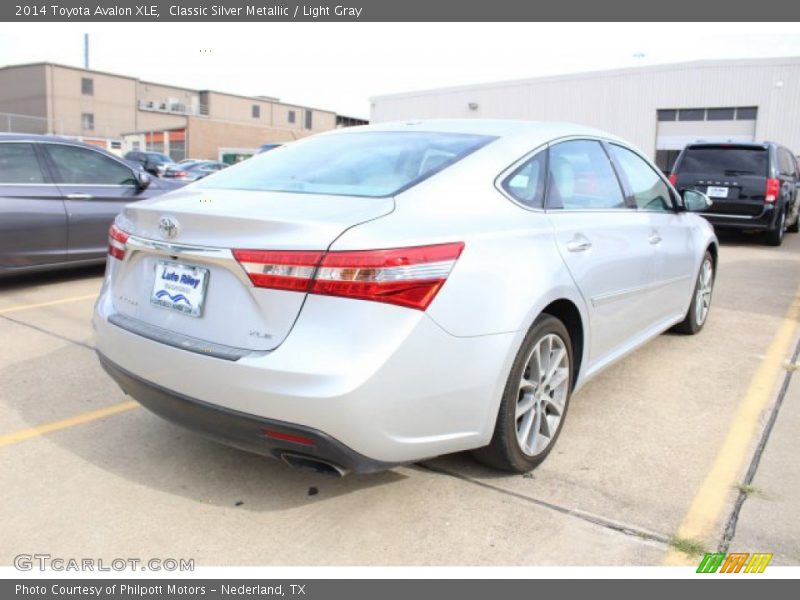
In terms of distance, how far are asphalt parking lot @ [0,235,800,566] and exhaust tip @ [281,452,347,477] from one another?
11.3 inches

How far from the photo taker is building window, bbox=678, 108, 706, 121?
29.4 metres

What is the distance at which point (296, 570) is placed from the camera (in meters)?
2.42

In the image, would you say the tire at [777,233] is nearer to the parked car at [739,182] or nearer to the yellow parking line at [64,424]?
the parked car at [739,182]

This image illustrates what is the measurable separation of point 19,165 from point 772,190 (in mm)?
10267

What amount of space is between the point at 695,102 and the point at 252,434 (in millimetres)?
31112

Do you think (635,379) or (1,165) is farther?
(1,165)

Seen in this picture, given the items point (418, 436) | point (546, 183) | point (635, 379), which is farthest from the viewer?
point (635, 379)

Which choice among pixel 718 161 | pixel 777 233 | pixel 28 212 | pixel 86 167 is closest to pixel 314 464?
pixel 28 212

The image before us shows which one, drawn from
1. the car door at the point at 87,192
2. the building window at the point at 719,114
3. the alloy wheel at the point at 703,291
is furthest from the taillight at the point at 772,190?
the building window at the point at 719,114

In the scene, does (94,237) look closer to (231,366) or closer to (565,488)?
(231,366)

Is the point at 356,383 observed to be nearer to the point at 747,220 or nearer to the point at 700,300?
the point at 700,300

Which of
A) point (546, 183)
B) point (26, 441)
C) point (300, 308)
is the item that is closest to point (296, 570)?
point (300, 308)

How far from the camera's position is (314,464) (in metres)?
2.51

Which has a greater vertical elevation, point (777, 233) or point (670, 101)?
point (670, 101)
